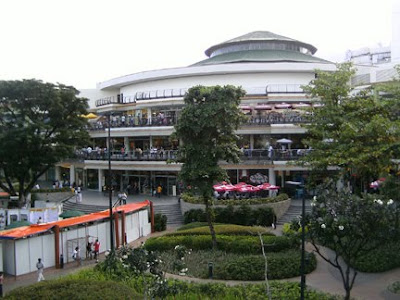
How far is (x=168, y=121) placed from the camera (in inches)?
1607

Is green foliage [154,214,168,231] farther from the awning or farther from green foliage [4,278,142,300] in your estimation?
green foliage [4,278,142,300]

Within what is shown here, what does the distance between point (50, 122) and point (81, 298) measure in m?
24.3

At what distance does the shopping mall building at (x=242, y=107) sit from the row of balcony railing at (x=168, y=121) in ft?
0.28

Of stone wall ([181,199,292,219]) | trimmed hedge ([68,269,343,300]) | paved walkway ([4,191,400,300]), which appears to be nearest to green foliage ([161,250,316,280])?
paved walkway ([4,191,400,300])

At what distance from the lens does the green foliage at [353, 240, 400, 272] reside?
19078 millimetres

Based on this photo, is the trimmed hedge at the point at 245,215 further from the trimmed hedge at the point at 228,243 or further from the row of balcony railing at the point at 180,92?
the row of balcony railing at the point at 180,92

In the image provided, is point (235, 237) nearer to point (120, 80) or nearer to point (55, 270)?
point (55, 270)

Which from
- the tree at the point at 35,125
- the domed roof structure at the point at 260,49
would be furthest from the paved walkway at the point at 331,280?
the domed roof structure at the point at 260,49

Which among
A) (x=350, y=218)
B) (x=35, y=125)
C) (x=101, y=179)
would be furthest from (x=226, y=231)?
(x=101, y=179)

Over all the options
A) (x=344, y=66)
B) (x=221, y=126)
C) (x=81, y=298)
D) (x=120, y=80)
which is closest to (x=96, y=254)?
(x=221, y=126)

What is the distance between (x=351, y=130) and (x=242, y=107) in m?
19.9

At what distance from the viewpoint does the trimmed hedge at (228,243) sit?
72.2ft

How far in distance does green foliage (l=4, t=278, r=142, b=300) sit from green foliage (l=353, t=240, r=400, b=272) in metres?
10.9

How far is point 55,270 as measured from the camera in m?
22.1
